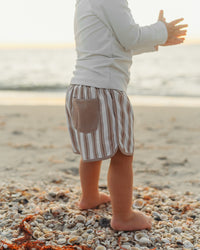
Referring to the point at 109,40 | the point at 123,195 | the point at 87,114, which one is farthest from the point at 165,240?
the point at 109,40

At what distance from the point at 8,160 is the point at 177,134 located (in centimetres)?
249

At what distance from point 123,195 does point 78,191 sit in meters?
0.84

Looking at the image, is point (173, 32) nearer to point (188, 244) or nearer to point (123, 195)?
point (123, 195)

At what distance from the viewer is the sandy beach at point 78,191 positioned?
2.07 m

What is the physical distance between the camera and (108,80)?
78.9 inches

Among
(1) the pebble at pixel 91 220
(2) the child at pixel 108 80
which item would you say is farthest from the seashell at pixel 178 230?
(2) the child at pixel 108 80

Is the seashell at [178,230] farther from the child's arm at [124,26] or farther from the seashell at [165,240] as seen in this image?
the child's arm at [124,26]

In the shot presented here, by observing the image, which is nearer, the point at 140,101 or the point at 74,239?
the point at 74,239

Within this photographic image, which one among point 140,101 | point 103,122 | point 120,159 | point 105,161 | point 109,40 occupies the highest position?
point 109,40

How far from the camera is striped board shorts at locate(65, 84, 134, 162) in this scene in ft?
6.59

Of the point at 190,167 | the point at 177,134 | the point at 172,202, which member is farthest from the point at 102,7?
the point at 177,134

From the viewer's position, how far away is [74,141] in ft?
7.29

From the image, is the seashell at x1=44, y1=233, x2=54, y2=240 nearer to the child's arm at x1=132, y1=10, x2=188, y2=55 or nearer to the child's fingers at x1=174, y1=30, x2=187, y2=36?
the child's arm at x1=132, y1=10, x2=188, y2=55

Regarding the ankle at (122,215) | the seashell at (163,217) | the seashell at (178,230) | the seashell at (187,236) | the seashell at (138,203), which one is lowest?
the seashell at (138,203)
